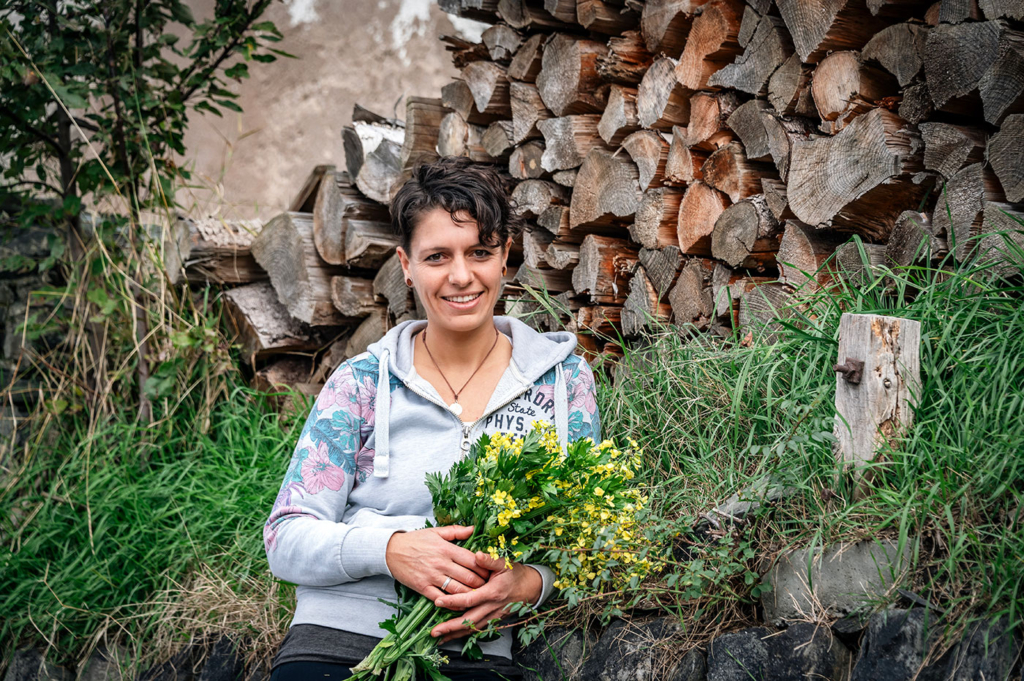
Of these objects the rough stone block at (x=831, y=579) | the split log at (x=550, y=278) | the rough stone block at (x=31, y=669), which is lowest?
the rough stone block at (x=31, y=669)

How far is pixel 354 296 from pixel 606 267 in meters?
1.16

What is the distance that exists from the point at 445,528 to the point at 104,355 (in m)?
2.50

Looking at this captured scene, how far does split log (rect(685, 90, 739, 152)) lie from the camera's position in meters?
2.27

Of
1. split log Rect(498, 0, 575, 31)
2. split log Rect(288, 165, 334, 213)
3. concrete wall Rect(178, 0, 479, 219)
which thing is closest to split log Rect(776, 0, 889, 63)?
split log Rect(498, 0, 575, 31)

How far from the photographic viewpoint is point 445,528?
161 cm

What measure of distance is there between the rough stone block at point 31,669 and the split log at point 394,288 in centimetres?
174

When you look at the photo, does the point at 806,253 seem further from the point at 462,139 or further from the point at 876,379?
the point at 462,139

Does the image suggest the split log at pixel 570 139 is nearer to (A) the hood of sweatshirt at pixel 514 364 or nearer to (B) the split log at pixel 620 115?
(B) the split log at pixel 620 115

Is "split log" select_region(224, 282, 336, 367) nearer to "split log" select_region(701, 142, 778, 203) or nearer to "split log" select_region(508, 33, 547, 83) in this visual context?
"split log" select_region(508, 33, 547, 83)

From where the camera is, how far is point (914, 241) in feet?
5.98

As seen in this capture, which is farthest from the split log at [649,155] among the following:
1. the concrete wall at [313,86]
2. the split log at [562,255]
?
the concrete wall at [313,86]

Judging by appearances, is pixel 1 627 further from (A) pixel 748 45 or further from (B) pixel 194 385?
(A) pixel 748 45

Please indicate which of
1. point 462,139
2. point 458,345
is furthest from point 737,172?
point 462,139

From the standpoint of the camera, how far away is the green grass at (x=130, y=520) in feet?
9.26
